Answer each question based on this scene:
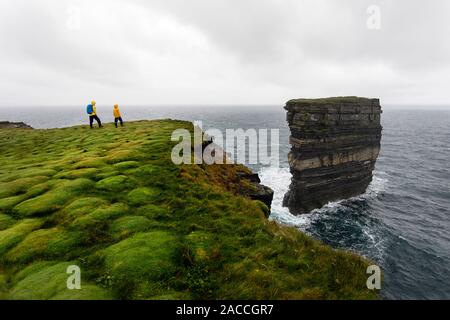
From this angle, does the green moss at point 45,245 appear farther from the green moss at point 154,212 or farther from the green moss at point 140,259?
the green moss at point 154,212

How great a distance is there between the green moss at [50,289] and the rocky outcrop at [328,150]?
162 feet

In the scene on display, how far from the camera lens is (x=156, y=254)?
8539mm

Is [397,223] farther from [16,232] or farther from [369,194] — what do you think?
[16,232]

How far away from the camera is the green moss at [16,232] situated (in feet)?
30.6

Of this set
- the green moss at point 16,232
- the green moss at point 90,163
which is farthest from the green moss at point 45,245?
the green moss at point 90,163

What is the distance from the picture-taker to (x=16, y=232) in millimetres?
10078

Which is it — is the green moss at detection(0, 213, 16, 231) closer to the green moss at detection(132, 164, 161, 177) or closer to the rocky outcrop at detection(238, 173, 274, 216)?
the green moss at detection(132, 164, 161, 177)

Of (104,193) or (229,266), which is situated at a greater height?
(104,193)

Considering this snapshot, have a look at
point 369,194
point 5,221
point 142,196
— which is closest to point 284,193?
point 369,194

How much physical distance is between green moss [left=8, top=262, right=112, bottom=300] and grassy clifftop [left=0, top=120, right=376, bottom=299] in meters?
0.03
